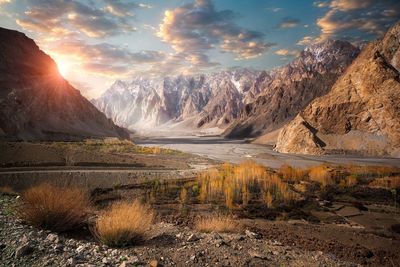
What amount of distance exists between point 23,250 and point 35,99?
72.5 m

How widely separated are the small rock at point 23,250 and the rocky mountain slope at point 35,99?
51.5m

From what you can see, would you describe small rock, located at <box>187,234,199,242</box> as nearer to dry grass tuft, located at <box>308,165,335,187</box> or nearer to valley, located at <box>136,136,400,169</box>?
dry grass tuft, located at <box>308,165,335,187</box>

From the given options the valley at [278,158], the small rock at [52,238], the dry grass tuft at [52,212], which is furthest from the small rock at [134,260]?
the valley at [278,158]

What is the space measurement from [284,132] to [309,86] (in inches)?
2403

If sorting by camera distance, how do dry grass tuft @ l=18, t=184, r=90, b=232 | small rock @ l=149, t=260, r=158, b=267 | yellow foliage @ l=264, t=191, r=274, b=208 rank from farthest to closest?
yellow foliage @ l=264, t=191, r=274, b=208
dry grass tuft @ l=18, t=184, r=90, b=232
small rock @ l=149, t=260, r=158, b=267

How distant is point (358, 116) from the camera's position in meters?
64.5

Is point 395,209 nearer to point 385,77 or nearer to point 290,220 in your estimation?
point 290,220

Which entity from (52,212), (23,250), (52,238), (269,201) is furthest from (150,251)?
(269,201)

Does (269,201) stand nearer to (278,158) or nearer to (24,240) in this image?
(24,240)

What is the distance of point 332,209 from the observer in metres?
19.3

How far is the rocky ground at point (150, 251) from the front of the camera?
7.23m

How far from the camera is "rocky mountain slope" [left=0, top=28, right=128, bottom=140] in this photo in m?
60.9

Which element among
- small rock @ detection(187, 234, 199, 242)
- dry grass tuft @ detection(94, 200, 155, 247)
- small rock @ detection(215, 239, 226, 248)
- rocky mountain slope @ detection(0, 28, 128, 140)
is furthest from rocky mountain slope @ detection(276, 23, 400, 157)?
dry grass tuft @ detection(94, 200, 155, 247)

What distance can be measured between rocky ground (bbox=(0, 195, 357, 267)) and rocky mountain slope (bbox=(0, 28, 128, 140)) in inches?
1989
